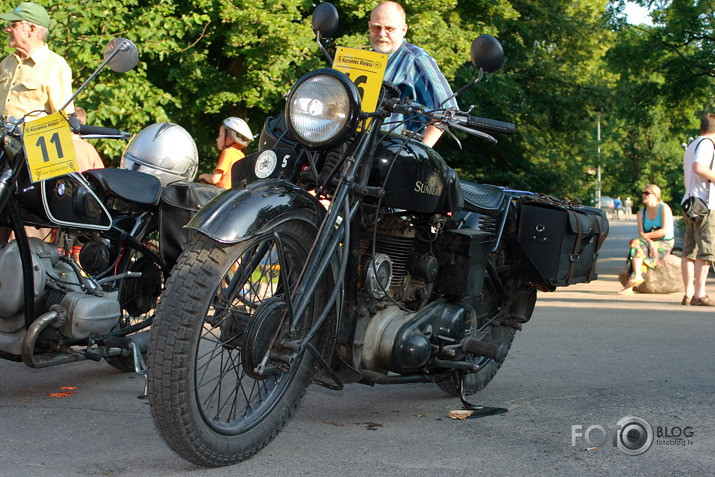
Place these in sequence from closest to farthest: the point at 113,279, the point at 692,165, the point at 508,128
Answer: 1. the point at 508,128
2. the point at 113,279
3. the point at 692,165

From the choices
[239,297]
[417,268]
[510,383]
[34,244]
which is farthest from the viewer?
[510,383]

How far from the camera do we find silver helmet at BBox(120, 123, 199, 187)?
5.34 m

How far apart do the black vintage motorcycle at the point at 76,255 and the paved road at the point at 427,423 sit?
0.35 meters

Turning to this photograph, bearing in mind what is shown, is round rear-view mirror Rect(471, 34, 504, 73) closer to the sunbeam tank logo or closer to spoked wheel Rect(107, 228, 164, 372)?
the sunbeam tank logo

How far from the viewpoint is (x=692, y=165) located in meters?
9.24

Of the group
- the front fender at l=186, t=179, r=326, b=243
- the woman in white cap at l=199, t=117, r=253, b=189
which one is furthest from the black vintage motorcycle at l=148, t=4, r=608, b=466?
the woman in white cap at l=199, t=117, r=253, b=189

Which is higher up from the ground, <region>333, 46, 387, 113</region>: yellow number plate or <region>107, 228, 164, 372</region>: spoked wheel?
<region>333, 46, 387, 113</region>: yellow number plate

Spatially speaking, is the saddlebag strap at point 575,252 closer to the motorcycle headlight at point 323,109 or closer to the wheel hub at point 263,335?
the motorcycle headlight at point 323,109

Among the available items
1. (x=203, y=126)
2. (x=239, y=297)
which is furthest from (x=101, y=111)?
(x=239, y=297)

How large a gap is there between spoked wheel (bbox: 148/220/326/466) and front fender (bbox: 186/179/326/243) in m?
0.05

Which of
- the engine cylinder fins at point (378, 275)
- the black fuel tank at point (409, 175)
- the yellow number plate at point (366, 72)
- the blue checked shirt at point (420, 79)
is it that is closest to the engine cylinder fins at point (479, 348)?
the engine cylinder fins at point (378, 275)

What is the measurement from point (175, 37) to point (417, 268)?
34.4 feet

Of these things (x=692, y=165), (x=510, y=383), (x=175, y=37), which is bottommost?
(x=510, y=383)

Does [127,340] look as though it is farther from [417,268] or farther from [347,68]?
[347,68]
